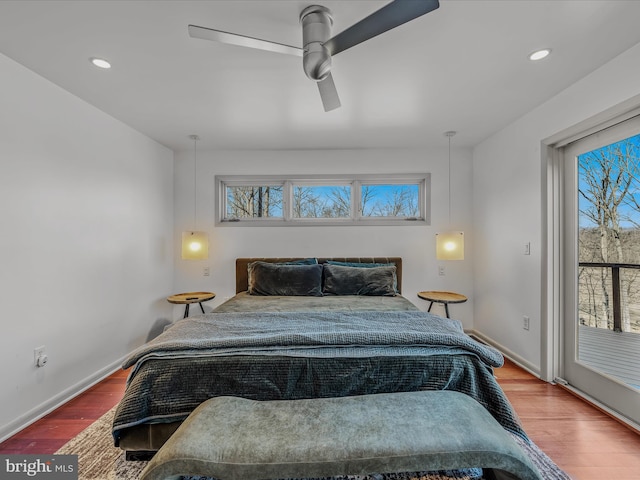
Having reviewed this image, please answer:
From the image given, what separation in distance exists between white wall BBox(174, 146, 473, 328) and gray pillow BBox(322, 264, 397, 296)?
55 cm

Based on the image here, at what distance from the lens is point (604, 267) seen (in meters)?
2.15

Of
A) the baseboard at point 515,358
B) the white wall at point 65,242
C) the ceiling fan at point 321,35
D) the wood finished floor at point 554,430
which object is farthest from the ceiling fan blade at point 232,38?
the baseboard at point 515,358

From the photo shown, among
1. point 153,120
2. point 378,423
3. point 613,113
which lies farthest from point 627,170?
point 153,120

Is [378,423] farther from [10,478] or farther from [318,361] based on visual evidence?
[10,478]

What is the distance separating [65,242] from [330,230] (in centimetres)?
258

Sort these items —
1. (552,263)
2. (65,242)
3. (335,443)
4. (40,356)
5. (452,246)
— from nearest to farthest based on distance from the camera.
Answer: (335,443) → (40,356) → (65,242) → (552,263) → (452,246)

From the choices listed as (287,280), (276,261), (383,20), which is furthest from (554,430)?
(276,261)

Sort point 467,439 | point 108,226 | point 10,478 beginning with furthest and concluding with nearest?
→ point 108,226 < point 10,478 < point 467,439

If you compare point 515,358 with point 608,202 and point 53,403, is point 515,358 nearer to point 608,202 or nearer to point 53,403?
point 608,202

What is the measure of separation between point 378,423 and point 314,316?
3.12ft

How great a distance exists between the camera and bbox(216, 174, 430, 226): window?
3.79 m

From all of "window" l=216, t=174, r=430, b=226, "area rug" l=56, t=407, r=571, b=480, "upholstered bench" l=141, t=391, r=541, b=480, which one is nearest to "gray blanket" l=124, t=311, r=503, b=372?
"upholstered bench" l=141, t=391, r=541, b=480

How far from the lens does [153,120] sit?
2.87 m

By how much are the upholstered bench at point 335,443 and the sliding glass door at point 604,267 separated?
4.87ft
